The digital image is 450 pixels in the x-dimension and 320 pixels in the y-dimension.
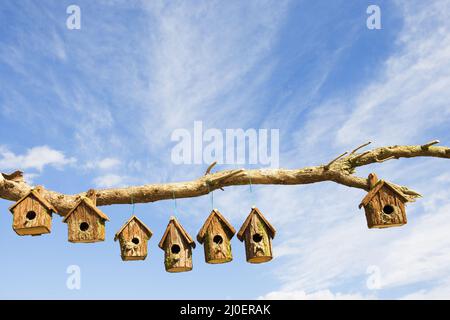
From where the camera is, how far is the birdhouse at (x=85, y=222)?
18.6 ft

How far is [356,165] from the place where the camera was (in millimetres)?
6586

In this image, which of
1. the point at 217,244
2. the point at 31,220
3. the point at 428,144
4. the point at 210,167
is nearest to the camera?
the point at 217,244

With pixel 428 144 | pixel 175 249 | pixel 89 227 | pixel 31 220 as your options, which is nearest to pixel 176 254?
pixel 175 249

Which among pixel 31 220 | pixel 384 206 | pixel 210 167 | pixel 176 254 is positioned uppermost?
pixel 210 167

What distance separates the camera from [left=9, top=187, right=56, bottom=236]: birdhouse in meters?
5.75

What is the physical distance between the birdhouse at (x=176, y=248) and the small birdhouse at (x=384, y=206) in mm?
2048

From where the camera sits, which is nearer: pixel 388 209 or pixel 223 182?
pixel 388 209

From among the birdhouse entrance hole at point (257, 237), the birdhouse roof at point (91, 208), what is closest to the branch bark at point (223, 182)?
the birdhouse roof at point (91, 208)

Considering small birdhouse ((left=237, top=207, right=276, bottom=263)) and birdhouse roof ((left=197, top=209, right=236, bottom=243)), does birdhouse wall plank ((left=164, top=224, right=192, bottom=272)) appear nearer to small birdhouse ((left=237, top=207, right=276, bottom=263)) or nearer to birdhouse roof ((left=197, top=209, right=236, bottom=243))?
birdhouse roof ((left=197, top=209, right=236, bottom=243))

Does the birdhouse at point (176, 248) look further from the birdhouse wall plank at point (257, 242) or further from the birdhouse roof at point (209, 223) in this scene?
the birdhouse wall plank at point (257, 242)

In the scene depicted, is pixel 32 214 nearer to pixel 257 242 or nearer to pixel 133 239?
pixel 133 239

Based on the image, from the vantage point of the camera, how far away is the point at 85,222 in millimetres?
5719

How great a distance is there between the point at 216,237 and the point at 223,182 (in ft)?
2.96
